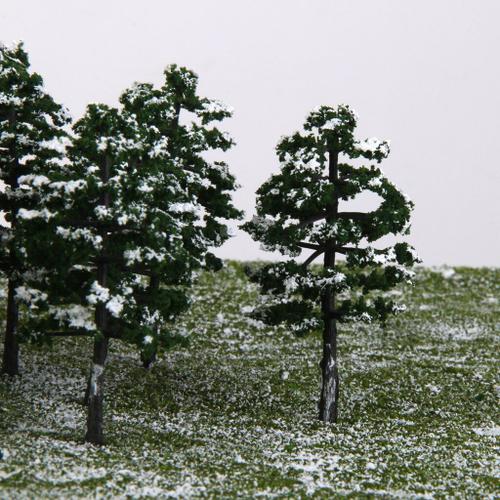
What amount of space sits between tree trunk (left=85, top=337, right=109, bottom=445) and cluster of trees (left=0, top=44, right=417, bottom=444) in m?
0.04

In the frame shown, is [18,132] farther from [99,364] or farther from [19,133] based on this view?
[99,364]

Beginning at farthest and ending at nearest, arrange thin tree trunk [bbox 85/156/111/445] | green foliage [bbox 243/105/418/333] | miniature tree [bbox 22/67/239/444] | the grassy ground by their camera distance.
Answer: green foliage [bbox 243/105/418/333] < thin tree trunk [bbox 85/156/111/445] < miniature tree [bbox 22/67/239/444] < the grassy ground

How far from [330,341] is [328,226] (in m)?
4.88

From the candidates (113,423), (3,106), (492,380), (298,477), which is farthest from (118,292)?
(492,380)

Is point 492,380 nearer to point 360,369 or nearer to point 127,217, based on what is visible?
point 360,369

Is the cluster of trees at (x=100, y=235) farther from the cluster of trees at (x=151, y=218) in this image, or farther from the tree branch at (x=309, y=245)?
the tree branch at (x=309, y=245)

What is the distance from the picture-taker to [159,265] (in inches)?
1046

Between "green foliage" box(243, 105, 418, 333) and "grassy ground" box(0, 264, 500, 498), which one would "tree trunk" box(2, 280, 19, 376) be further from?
"green foliage" box(243, 105, 418, 333)

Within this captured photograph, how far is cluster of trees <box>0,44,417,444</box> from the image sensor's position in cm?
2623

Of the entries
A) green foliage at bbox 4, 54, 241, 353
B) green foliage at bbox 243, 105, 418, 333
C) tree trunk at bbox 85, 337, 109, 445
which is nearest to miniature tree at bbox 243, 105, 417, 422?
green foliage at bbox 243, 105, 418, 333

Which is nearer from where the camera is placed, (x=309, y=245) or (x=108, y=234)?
(x=108, y=234)

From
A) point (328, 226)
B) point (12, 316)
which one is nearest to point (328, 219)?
point (328, 226)

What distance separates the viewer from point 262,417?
111 ft

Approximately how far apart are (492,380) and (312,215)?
53.8 feet
